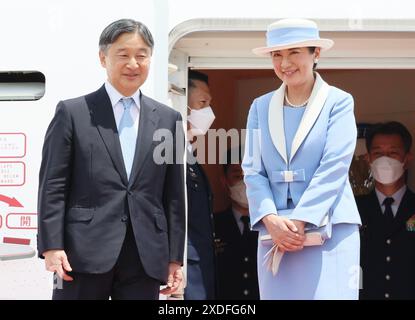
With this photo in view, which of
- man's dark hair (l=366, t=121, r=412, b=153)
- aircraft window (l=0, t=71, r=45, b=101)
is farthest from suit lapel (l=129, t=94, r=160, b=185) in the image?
man's dark hair (l=366, t=121, r=412, b=153)

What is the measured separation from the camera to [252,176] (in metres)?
3.17

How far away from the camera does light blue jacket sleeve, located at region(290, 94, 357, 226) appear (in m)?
3.02

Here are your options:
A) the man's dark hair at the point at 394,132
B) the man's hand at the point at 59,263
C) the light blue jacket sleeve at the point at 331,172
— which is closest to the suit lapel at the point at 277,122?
the light blue jacket sleeve at the point at 331,172

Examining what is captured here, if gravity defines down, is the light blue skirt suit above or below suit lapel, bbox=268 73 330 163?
below

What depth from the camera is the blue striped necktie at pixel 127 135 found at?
9.75 feet

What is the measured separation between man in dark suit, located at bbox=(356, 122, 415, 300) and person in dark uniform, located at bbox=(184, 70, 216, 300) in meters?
1.05

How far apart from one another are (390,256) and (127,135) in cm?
208

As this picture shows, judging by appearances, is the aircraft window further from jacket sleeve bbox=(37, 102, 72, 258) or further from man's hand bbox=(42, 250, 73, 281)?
man's hand bbox=(42, 250, 73, 281)

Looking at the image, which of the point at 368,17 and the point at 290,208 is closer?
the point at 290,208

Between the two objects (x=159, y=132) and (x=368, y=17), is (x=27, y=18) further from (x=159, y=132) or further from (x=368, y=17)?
(x=368, y=17)

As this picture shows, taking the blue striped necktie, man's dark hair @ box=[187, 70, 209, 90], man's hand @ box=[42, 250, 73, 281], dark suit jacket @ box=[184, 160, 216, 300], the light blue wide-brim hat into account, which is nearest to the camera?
man's hand @ box=[42, 250, 73, 281]

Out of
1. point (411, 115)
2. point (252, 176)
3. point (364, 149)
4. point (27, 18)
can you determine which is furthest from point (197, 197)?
point (411, 115)

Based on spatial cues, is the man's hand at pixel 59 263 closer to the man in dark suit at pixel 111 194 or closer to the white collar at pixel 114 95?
the man in dark suit at pixel 111 194
